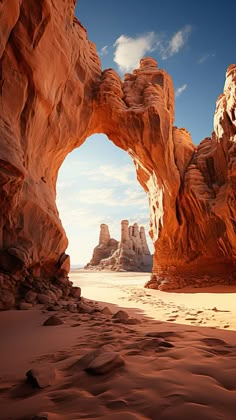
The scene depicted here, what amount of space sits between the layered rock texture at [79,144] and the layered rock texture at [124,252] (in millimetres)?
24741

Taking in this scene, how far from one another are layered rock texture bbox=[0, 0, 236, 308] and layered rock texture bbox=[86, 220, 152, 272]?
24741 mm

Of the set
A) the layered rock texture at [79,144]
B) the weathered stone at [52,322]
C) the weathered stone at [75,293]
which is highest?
the layered rock texture at [79,144]

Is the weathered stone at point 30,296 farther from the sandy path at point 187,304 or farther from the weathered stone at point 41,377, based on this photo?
the weathered stone at point 41,377

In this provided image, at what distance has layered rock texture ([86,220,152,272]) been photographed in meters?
37.6

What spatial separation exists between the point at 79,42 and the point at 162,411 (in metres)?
12.1

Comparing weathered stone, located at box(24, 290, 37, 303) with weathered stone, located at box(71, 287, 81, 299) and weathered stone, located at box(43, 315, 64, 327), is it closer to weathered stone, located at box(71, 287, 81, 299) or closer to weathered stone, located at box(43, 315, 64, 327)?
weathered stone, located at box(43, 315, 64, 327)

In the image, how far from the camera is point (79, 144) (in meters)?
11.9

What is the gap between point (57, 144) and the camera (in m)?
8.64

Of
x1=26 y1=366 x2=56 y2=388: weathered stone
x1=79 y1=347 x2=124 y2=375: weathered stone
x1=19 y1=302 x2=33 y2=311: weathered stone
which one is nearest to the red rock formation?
x1=19 y1=302 x2=33 y2=311: weathered stone

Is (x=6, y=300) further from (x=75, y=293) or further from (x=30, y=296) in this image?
(x=75, y=293)

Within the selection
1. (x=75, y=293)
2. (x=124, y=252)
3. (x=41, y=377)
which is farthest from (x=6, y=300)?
(x=124, y=252)

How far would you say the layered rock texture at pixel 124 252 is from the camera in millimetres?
37594

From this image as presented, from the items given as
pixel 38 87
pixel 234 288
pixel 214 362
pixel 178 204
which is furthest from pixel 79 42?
pixel 234 288

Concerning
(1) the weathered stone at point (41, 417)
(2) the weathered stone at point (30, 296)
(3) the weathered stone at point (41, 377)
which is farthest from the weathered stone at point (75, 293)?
(1) the weathered stone at point (41, 417)
